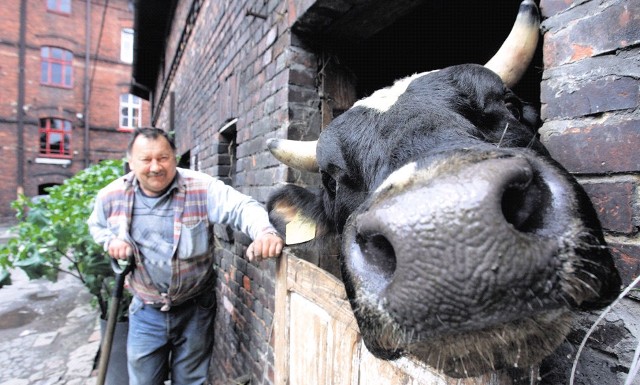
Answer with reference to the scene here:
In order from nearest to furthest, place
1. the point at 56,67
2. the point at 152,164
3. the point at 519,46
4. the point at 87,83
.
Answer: the point at 519,46 → the point at 152,164 → the point at 56,67 → the point at 87,83

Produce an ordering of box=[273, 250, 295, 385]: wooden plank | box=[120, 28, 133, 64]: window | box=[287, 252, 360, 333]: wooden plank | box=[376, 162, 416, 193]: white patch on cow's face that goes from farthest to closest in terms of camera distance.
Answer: box=[120, 28, 133, 64]: window → box=[273, 250, 295, 385]: wooden plank → box=[287, 252, 360, 333]: wooden plank → box=[376, 162, 416, 193]: white patch on cow's face

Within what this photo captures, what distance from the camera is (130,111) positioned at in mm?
23734

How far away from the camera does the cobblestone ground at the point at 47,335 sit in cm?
436

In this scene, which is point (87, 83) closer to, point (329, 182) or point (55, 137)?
point (55, 137)

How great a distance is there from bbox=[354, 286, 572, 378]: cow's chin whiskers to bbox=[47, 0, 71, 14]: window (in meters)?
26.9

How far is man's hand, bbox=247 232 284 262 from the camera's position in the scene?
80.8 inches

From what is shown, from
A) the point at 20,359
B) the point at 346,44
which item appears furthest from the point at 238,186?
the point at 20,359

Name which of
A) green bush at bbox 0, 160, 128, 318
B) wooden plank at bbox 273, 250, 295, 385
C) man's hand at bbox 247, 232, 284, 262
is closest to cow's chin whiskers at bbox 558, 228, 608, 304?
wooden plank at bbox 273, 250, 295, 385

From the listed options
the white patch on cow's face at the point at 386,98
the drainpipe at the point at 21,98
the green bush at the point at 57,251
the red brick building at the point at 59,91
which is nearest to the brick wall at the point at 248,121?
the white patch on cow's face at the point at 386,98

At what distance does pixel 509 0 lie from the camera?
2.62 m

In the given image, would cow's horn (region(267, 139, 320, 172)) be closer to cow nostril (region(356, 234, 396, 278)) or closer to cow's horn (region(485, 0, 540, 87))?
cow's horn (region(485, 0, 540, 87))

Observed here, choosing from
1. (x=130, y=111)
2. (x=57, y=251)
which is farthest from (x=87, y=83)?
(x=57, y=251)

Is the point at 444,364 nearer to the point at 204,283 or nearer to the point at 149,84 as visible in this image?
the point at 204,283

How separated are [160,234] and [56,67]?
2432 centimetres
